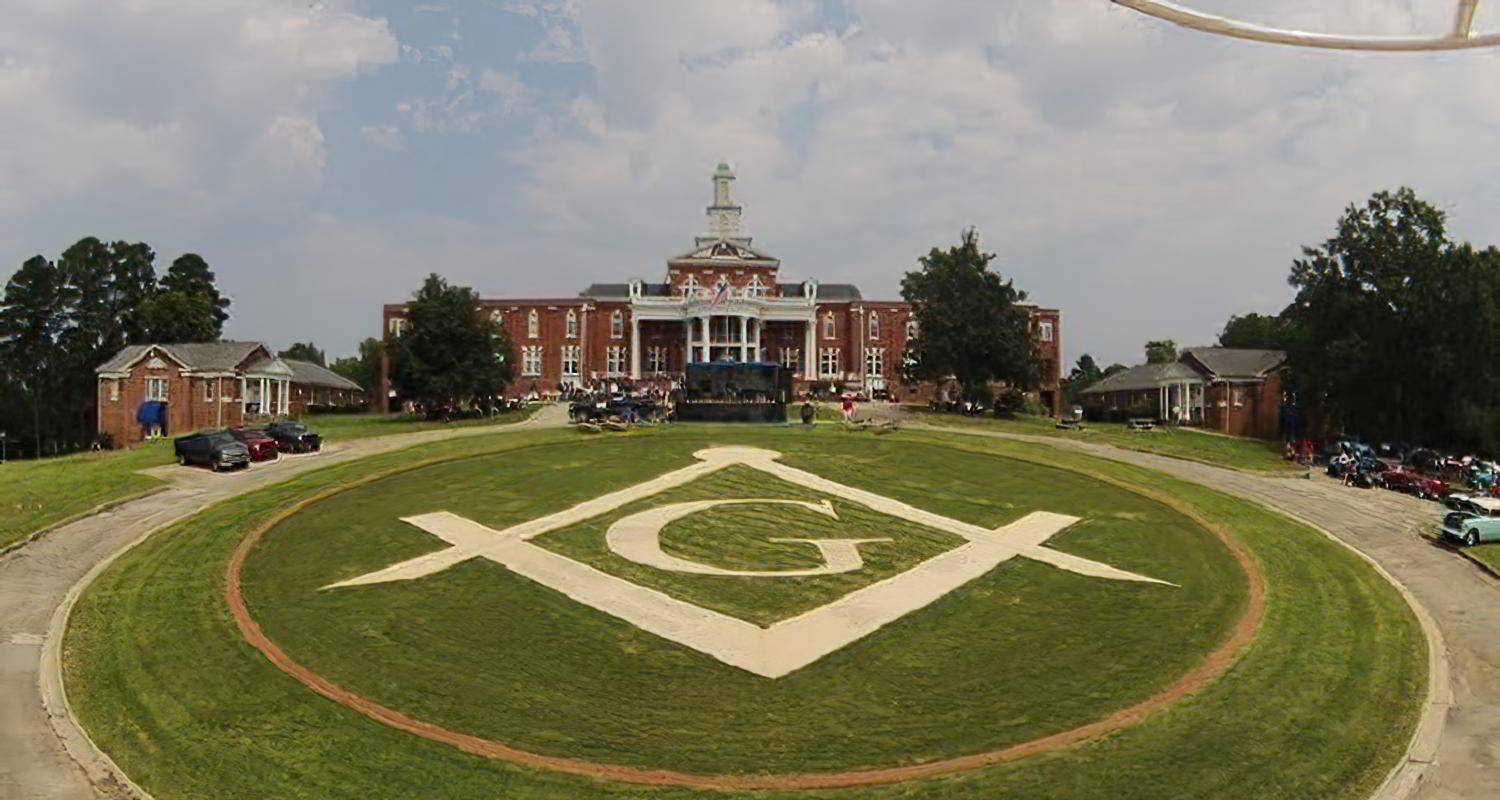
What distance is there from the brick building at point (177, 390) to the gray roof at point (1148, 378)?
68189mm

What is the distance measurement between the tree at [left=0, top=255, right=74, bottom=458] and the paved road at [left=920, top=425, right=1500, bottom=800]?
90.0 metres

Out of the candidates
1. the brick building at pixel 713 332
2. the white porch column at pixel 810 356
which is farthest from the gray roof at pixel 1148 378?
the white porch column at pixel 810 356

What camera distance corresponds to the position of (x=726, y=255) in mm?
98812

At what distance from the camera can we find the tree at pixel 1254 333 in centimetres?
10600

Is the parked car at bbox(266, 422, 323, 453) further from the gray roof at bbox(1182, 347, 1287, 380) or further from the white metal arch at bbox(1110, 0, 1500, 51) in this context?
the gray roof at bbox(1182, 347, 1287, 380)

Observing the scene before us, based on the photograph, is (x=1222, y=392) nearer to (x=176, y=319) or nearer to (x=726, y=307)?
(x=726, y=307)

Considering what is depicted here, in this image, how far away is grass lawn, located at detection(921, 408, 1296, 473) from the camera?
4706cm

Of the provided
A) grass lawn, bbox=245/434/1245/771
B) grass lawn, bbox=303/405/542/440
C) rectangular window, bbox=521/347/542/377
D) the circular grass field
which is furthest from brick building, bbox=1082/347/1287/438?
rectangular window, bbox=521/347/542/377

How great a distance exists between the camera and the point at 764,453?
38.8 m

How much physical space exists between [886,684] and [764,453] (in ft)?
65.9

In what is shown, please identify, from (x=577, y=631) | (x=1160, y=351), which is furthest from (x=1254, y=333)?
(x=577, y=631)

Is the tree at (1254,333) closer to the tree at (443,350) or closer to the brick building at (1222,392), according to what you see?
the brick building at (1222,392)

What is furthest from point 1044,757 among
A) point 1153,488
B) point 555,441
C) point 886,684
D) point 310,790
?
point 555,441

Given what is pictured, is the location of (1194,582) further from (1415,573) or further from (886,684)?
(886,684)
